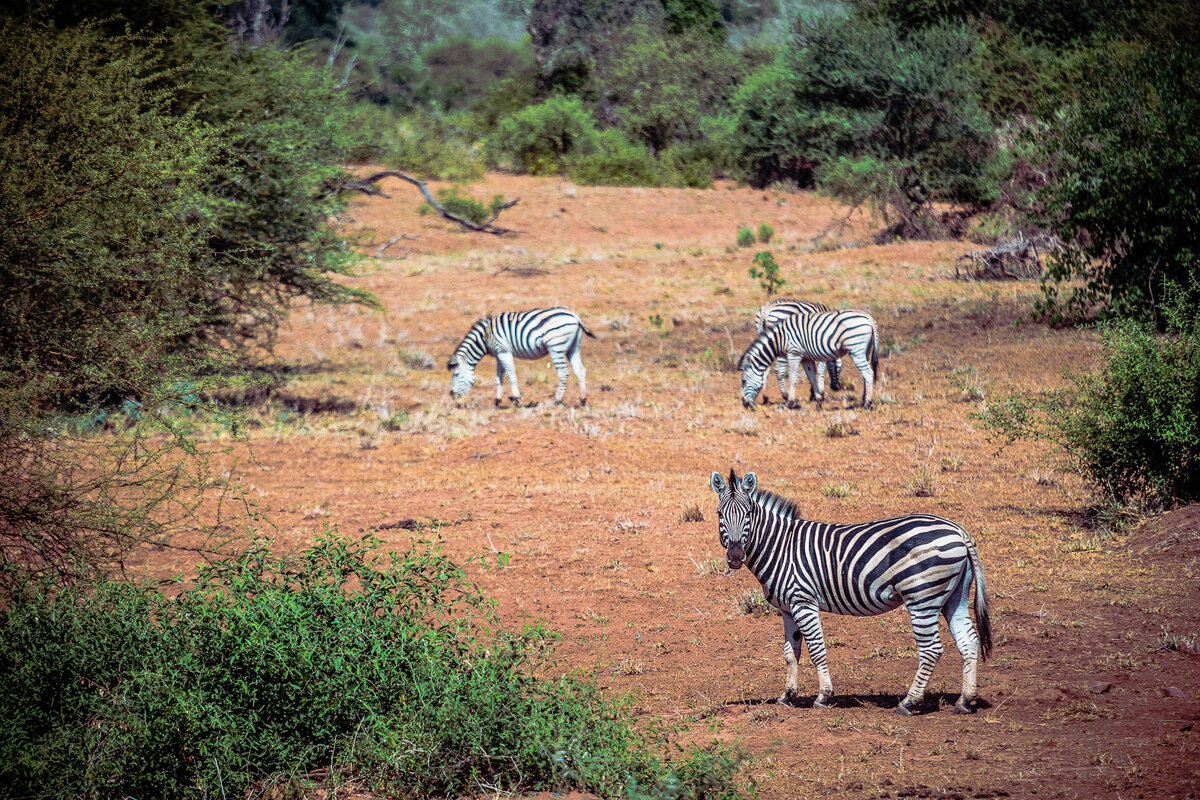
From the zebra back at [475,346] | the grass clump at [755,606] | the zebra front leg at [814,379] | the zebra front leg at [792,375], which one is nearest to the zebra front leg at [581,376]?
the zebra back at [475,346]

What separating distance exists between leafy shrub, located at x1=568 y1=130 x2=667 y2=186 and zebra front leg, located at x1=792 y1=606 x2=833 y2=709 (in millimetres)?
37257

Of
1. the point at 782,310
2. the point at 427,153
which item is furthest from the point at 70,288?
the point at 427,153

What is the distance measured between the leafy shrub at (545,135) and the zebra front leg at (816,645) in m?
40.5

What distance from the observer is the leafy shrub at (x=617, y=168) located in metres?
42.9

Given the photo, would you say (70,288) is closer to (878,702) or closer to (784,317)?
(878,702)

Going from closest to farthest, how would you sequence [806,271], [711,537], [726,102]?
[711,537] < [806,271] < [726,102]

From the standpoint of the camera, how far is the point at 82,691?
5617mm

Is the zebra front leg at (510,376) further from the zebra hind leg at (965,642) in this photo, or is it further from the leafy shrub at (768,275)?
the zebra hind leg at (965,642)

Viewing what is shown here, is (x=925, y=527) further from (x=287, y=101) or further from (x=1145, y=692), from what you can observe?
(x=287, y=101)

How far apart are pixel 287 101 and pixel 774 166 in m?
27.8

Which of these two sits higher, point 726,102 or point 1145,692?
point 726,102

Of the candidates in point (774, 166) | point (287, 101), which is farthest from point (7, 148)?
point (774, 166)

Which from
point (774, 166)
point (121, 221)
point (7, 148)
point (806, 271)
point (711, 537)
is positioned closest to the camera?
point (7, 148)

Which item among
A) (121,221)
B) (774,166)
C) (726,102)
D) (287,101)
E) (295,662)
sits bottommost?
(295,662)
